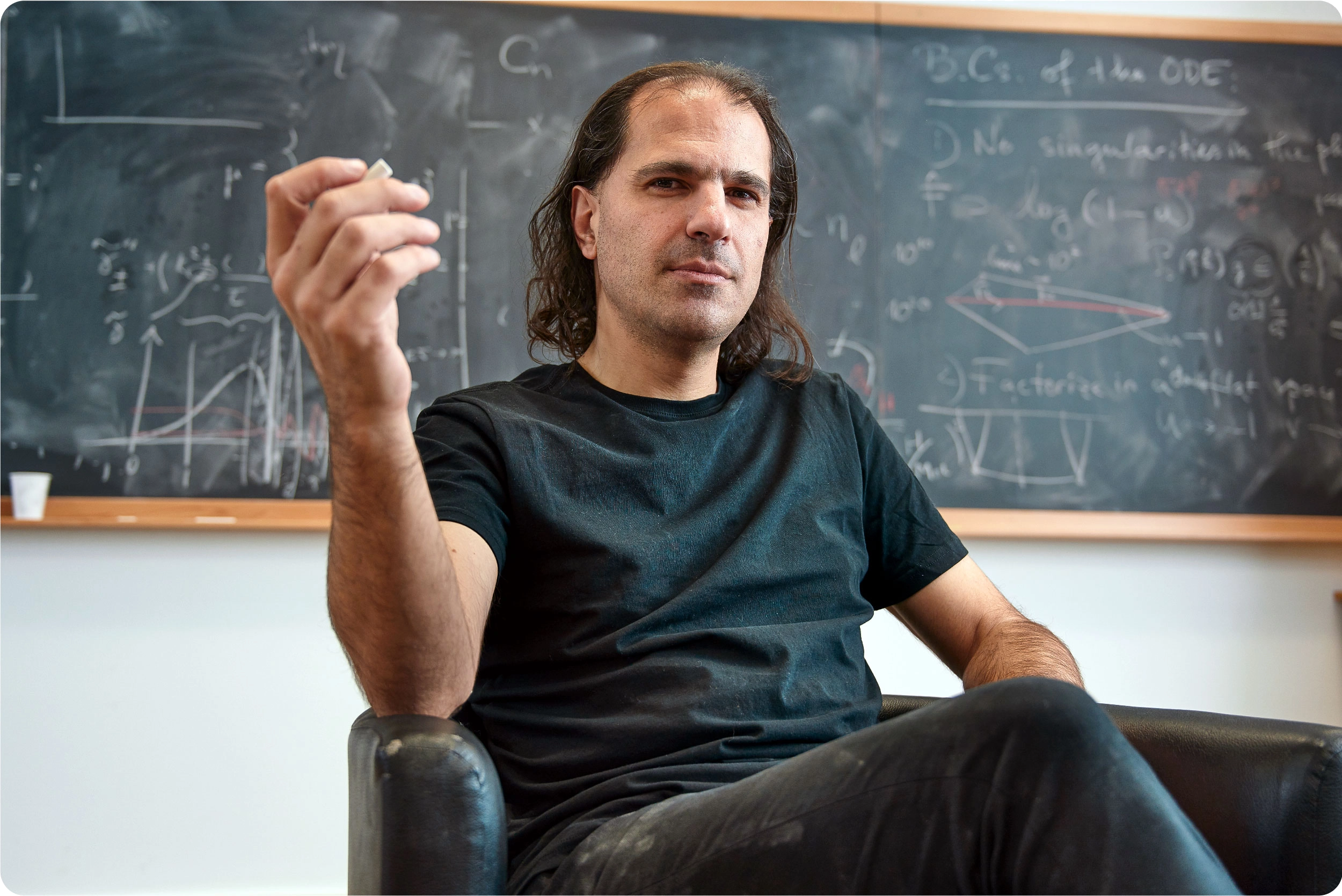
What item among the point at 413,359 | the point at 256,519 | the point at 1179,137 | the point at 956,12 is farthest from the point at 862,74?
the point at 256,519

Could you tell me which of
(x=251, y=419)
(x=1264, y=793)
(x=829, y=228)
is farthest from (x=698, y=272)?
(x=251, y=419)

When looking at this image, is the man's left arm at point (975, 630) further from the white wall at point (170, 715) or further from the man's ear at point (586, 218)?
the white wall at point (170, 715)

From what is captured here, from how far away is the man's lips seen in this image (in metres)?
1.33

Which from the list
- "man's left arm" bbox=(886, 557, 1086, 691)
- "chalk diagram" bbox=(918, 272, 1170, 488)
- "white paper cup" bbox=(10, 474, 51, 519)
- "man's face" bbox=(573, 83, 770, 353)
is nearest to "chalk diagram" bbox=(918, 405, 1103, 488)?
"chalk diagram" bbox=(918, 272, 1170, 488)

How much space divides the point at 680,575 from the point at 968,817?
49cm

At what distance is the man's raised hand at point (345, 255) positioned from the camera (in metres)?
0.80

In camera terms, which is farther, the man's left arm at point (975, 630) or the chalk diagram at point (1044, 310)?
the chalk diagram at point (1044, 310)

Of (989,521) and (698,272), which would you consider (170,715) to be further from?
(989,521)

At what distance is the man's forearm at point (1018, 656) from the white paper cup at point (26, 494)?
1869 mm

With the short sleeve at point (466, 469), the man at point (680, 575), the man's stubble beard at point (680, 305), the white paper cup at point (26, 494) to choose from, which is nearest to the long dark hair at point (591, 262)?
the man at point (680, 575)

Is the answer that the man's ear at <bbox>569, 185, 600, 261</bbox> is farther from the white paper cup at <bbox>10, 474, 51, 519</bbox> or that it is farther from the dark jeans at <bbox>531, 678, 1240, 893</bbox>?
the white paper cup at <bbox>10, 474, 51, 519</bbox>

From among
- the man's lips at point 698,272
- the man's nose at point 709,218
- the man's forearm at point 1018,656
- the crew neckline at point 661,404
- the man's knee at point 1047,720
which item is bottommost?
the man's forearm at point 1018,656

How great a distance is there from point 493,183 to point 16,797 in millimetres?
1672

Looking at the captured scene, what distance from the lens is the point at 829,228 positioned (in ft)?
8.14
